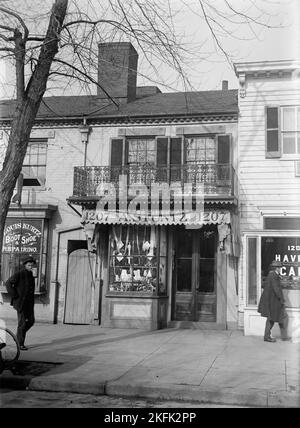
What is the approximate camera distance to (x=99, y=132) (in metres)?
14.8

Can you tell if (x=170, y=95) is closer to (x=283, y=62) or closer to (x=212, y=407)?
(x=283, y=62)

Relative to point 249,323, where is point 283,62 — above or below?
above

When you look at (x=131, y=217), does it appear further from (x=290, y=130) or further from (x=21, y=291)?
(x=290, y=130)

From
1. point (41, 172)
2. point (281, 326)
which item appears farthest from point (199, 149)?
point (281, 326)

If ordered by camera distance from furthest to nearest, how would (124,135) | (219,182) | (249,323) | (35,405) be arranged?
(124,135) < (219,182) < (249,323) < (35,405)

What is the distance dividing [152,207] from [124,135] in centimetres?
265

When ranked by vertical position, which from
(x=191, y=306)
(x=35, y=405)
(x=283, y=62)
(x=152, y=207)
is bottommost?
(x=35, y=405)

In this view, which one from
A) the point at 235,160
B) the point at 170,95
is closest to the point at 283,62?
the point at 235,160

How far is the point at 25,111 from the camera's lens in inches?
324

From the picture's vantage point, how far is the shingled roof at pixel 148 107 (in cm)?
1425

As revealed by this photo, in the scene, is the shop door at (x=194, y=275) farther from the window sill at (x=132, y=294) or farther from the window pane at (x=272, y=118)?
the window pane at (x=272, y=118)

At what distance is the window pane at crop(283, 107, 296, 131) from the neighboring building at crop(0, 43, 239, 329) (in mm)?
1315

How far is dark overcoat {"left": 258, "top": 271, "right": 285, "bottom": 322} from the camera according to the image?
1112 cm

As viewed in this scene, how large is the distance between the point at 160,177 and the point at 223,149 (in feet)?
6.28
